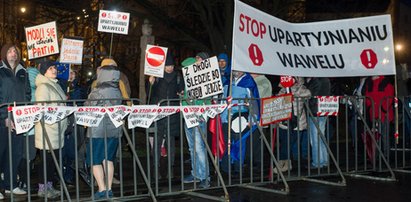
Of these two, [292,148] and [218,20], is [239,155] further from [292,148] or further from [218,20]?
[218,20]

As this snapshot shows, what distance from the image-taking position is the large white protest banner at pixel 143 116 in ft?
27.6

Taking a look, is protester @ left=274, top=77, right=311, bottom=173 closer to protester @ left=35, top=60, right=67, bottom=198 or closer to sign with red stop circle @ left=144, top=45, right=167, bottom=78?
sign with red stop circle @ left=144, top=45, right=167, bottom=78

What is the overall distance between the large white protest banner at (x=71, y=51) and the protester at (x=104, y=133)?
3.05 meters

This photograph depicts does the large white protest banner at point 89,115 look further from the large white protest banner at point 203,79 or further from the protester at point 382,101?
the protester at point 382,101

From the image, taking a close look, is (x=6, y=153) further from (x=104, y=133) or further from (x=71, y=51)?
(x=71, y=51)

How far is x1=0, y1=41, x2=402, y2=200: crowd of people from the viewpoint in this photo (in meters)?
8.42

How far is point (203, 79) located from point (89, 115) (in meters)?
2.21

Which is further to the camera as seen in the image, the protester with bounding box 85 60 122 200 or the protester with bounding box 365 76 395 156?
the protester with bounding box 365 76 395 156

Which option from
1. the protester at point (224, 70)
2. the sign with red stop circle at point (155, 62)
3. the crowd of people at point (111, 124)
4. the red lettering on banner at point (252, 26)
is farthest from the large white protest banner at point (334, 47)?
the sign with red stop circle at point (155, 62)

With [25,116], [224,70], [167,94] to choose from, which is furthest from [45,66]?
[224,70]

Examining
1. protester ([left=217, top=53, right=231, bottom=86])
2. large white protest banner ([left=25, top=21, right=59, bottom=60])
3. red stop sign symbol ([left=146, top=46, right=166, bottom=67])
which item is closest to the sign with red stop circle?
red stop sign symbol ([left=146, top=46, right=166, bottom=67])

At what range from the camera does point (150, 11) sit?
756 inches

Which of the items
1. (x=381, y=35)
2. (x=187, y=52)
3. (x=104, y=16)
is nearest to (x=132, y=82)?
(x=187, y=52)

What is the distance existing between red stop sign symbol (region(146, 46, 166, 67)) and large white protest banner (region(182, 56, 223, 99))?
1.78 feet
